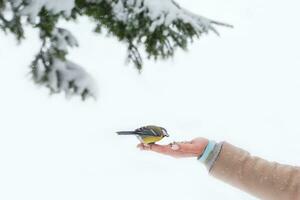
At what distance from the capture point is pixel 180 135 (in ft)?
34.7

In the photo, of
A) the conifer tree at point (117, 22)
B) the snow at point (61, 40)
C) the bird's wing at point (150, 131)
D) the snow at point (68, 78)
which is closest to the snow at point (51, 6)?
the conifer tree at point (117, 22)

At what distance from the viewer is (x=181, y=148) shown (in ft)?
10.2

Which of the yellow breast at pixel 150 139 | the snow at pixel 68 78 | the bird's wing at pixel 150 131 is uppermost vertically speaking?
the bird's wing at pixel 150 131

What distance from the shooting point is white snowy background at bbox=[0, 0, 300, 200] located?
9.04 m

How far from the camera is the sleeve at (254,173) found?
115 inches

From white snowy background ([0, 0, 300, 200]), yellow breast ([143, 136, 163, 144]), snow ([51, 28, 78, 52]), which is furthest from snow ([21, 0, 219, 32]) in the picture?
white snowy background ([0, 0, 300, 200])

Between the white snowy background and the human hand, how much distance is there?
179 inches

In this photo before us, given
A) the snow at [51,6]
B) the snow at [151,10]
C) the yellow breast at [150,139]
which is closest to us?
the yellow breast at [150,139]

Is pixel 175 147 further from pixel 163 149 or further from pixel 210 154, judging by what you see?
pixel 210 154

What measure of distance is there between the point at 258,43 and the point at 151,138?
11766 millimetres

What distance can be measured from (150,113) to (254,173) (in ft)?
27.2

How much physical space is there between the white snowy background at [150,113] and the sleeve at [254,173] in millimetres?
4694

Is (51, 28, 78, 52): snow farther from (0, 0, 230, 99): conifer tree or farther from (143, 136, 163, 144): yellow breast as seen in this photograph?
(143, 136, 163, 144): yellow breast

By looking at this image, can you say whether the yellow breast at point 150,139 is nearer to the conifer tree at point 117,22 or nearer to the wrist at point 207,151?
the wrist at point 207,151
